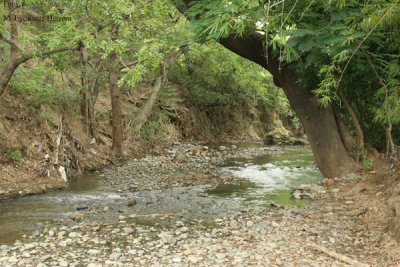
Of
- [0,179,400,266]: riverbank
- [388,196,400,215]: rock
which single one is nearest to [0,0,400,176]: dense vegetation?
[388,196,400,215]: rock

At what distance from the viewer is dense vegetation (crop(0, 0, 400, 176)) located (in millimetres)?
4594

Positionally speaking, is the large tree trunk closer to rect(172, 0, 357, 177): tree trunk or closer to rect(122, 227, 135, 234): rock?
rect(172, 0, 357, 177): tree trunk

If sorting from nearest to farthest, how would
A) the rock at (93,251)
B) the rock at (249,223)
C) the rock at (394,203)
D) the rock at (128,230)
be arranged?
1. the rock at (93,251)
2. the rock at (394,203)
3. the rock at (128,230)
4. the rock at (249,223)

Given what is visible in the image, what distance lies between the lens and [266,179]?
9.76 metres

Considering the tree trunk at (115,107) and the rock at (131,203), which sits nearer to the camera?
the rock at (131,203)

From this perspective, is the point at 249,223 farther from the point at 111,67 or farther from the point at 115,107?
the point at 111,67

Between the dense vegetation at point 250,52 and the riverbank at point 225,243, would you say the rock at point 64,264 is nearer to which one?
the riverbank at point 225,243

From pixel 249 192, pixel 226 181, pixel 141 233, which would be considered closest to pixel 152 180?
pixel 226 181

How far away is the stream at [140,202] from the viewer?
5691 mm

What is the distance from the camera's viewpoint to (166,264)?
3.87 m

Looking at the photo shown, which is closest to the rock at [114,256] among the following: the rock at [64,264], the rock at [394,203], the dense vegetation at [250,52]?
the rock at [64,264]

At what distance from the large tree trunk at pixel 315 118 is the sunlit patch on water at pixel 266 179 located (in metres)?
1.26

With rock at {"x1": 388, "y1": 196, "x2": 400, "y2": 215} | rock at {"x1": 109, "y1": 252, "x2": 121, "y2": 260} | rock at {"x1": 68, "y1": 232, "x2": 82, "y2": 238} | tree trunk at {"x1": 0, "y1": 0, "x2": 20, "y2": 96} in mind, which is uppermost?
tree trunk at {"x1": 0, "y1": 0, "x2": 20, "y2": 96}

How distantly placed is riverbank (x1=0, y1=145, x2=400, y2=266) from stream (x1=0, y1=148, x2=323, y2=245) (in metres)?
0.10
